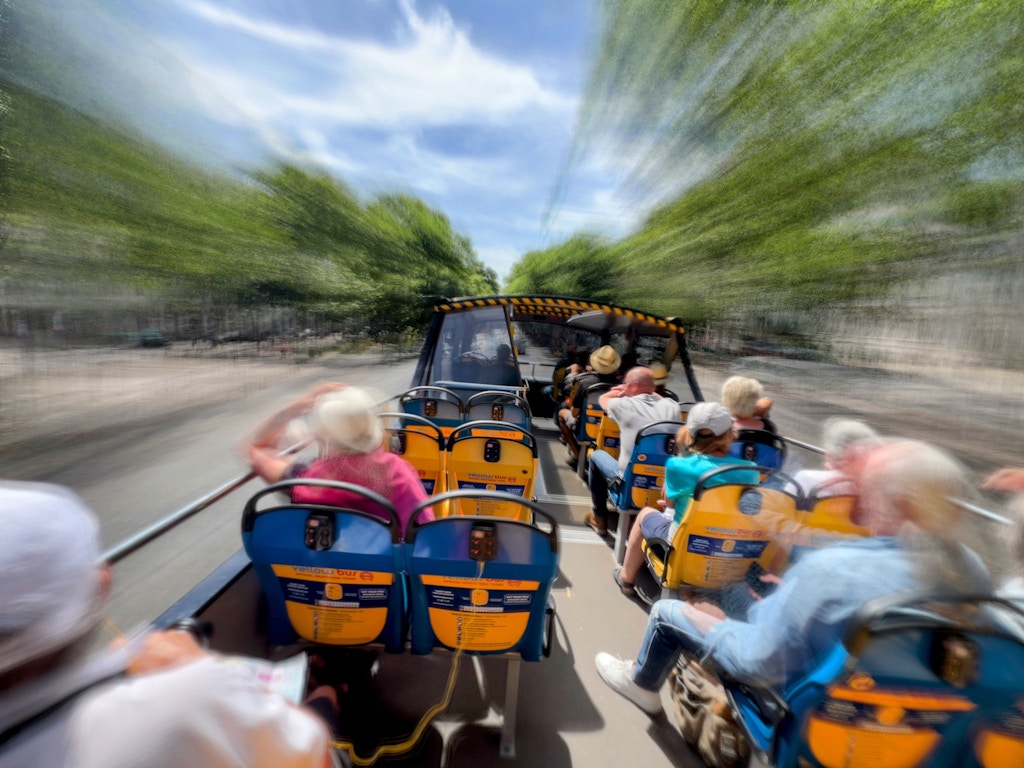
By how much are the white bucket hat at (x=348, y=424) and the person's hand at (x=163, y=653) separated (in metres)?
1.01

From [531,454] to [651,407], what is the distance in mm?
1077

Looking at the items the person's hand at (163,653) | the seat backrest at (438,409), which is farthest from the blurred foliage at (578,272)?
the person's hand at (163,653)

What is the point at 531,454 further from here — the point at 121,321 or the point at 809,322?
the point at 121,321

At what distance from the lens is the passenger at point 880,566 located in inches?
51.9

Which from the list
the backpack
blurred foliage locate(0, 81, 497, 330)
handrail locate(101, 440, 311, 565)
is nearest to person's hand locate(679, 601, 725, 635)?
the backpack

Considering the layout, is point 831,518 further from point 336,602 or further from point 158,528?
point 158,528

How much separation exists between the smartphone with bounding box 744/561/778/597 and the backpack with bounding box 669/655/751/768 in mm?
553

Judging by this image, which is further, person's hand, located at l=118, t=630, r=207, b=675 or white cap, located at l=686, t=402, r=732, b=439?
white cap, located at l=686, t=402, r=732, b=439

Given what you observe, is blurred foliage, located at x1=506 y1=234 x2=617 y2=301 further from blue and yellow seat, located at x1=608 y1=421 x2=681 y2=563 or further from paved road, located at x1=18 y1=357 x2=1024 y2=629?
blue and yellow seat, located at x1=608 y1=421 x2=681 y2=563

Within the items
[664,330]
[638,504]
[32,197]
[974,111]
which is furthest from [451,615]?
[32,197]

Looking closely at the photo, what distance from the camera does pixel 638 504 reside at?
346 centimetres

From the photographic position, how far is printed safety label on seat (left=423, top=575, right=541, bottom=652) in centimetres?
183

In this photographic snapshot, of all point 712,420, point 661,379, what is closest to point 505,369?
point 661,379

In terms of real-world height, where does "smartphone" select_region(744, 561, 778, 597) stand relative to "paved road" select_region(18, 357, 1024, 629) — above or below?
above
